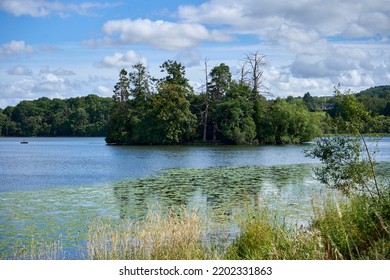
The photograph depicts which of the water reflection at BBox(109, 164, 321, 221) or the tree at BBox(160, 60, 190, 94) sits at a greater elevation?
the tree at BBox(160, 60, 190, 94)

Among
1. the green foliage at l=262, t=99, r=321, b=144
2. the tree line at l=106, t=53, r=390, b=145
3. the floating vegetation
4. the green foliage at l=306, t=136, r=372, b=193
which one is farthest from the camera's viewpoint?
the green foliage at l=262, t=99, r=321, b=144

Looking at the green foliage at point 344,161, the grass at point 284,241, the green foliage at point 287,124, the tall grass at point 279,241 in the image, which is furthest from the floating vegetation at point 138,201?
the green foliage at point 287,124

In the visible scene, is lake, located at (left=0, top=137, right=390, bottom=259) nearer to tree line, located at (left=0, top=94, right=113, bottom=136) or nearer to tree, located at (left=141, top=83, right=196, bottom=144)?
tree line, located at (left=0, top=94, right=113, bottom=136)

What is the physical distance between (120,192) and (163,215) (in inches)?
208

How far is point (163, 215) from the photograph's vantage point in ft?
39.0

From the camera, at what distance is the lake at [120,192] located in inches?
430

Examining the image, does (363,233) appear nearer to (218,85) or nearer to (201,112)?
(218,85)

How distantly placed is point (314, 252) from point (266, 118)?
41.6 m

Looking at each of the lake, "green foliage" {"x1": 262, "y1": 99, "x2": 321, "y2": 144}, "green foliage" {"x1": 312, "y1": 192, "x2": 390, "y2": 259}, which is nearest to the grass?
"green foliage" {"x1": 312, "y1": 192, "x2": 390, "y2": 259}

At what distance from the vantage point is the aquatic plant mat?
739 cm

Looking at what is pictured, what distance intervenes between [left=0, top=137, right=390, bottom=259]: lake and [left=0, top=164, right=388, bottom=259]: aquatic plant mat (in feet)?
0.09

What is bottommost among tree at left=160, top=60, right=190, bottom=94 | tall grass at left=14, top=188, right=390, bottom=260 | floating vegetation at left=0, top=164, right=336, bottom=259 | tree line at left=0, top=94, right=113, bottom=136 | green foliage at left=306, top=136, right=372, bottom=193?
floating vegetation at left=0, top=164, right=336, bottom=259

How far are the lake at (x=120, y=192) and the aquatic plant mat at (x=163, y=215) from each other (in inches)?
1.1
